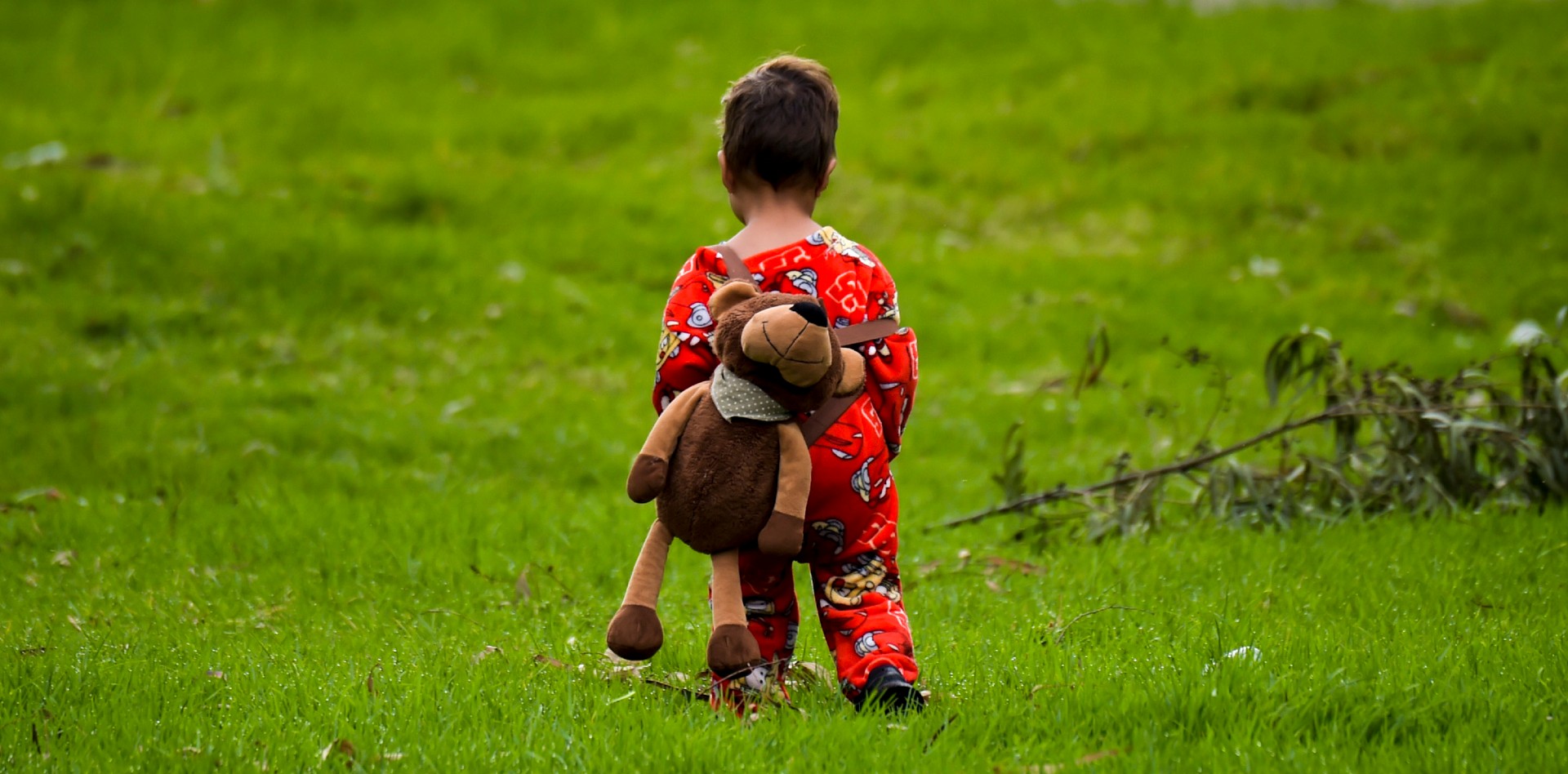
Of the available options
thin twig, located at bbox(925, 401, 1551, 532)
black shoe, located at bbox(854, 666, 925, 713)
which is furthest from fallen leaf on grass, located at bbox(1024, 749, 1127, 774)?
thin twig, located at bbox(925, 401, 1551, 532)

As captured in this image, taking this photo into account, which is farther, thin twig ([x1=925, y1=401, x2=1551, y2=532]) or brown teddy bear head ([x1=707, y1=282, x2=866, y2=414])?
thin twig ([x1=925, y1=401, x2=1551, y2=532])

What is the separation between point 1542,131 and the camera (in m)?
12.5

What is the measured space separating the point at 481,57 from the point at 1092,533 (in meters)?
11.5

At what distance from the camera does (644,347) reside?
33.6ft

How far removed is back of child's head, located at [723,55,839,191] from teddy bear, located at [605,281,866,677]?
36cm

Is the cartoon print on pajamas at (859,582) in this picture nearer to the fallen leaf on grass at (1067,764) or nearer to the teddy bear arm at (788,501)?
the teddy bear arm at (788,501)

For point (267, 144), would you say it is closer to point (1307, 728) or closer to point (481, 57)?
point (481, 57)

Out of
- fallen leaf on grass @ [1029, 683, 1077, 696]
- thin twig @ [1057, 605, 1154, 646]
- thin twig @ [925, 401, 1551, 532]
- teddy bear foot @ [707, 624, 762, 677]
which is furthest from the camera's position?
thin twig @ [925, 401, 1551, 532]

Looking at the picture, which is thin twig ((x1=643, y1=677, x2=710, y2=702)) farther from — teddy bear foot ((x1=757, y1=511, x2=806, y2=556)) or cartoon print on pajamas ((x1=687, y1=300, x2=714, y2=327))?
cartoon print on pajamas ((x1=687, y1=300, x2=714, y2=327))

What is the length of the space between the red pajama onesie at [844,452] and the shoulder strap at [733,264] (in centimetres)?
2

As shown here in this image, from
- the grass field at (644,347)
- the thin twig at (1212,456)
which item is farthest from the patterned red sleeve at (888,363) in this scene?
the thin twig at (1212,456)

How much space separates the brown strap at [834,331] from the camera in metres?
3.70

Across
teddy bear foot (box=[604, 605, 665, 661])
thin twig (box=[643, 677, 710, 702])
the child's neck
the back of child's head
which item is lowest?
thin twig (box=[643, 677, 710, 702])

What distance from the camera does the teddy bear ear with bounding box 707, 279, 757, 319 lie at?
142 inches
